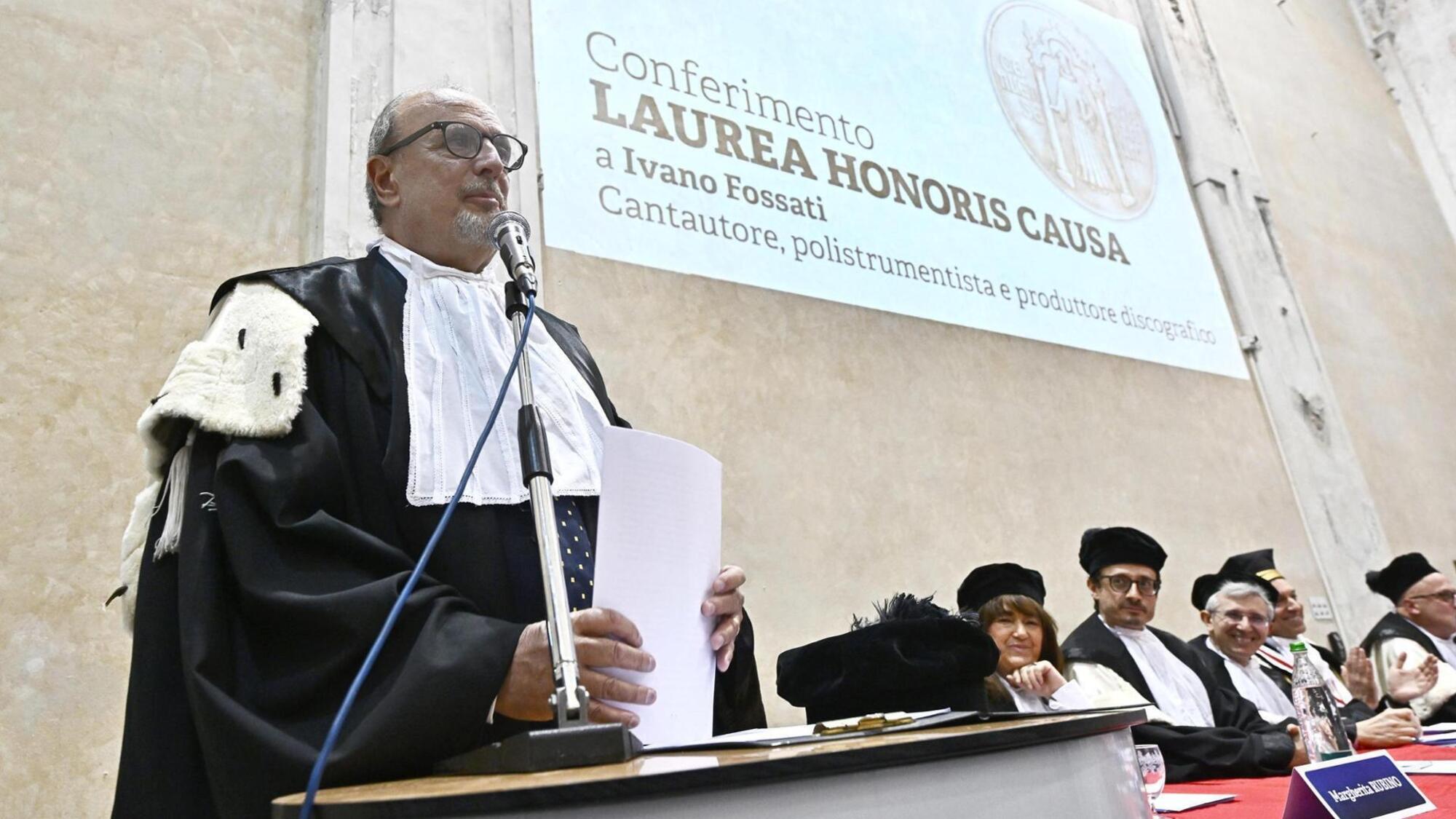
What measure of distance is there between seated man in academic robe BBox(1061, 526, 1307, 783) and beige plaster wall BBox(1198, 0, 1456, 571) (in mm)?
2581

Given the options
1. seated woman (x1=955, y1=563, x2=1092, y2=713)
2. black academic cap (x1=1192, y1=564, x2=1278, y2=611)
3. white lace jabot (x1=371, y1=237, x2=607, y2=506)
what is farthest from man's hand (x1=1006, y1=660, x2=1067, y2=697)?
white lace jabot (x1=371, y1=237, x2=607, y2=506)

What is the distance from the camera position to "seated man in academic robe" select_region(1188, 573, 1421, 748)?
413 cm

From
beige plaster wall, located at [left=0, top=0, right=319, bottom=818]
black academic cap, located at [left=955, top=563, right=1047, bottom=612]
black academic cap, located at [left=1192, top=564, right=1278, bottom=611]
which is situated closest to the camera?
beige plaster wall, located at [left=0, top=0, right=319, bottom=818]

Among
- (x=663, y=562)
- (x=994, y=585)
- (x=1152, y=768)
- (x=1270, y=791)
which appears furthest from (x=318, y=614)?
(x=994, y=585)

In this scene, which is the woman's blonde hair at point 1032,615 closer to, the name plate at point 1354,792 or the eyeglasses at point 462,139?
the name plate at point 1354,792

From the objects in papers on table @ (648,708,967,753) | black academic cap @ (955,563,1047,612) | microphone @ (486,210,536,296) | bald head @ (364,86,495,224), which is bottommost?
papers on table @ (648,708,967,753)

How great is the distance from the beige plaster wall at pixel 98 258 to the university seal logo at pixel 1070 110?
3.41m

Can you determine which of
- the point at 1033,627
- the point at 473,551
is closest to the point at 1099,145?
the point at 1033,627

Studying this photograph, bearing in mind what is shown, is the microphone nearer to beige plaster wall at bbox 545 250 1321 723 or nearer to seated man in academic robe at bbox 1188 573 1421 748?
beige plaster wall at bbox 545 250 1321 723

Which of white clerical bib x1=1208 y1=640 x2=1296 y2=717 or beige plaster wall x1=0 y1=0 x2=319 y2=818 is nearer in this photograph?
beige plaster wall x1=0 y1=0 x2=319 y2=818

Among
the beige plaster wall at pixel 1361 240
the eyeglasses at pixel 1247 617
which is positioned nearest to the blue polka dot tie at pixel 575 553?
the eyeglasses at pixel 1247 617

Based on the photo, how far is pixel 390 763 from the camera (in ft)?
3.48

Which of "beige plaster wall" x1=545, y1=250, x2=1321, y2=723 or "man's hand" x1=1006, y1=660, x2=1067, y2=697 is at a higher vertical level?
"beige plaster wall" x1=545, y1=250, x2=1321, y2=723

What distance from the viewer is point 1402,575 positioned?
5.02m
